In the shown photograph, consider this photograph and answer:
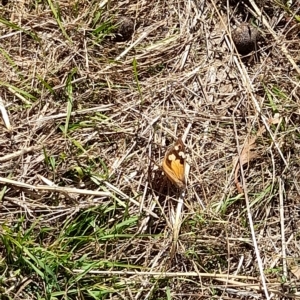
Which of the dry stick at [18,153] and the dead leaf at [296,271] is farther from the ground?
the dead leaf at [296,271]

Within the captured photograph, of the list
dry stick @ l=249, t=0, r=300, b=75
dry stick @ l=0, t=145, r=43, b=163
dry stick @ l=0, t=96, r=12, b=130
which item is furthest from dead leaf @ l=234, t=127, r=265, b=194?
dry stick @ l=0, t=96, r=12, b=130

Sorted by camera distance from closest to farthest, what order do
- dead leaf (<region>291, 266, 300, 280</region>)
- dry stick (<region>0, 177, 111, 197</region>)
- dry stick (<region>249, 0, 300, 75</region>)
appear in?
dry stick (<region>0, 177, 111, 197</region>) < dead leaf (<region>291, 266, 300, 280</region>) < dry stick (<region>249, 0, 300, 75</region>)

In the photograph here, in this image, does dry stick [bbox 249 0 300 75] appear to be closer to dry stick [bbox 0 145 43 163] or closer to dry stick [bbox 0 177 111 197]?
dry stick [bbox 0 177 111 197]

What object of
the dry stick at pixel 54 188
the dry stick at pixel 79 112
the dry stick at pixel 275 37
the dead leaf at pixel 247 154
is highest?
the dry stick at pixel 275 37

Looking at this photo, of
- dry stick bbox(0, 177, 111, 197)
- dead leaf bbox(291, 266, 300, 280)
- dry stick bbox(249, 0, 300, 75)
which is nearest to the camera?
dry stick bbox(0, 177, 111, 197)

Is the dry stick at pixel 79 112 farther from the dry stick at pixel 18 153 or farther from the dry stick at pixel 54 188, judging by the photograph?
the dry stick at pixel 54 188

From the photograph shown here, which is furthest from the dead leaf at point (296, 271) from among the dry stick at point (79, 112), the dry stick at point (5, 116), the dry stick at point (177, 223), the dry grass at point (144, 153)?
the dry stick at point (5, 116)

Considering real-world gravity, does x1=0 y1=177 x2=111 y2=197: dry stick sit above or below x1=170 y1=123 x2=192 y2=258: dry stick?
below

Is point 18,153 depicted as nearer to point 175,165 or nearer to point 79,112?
point 79,112
